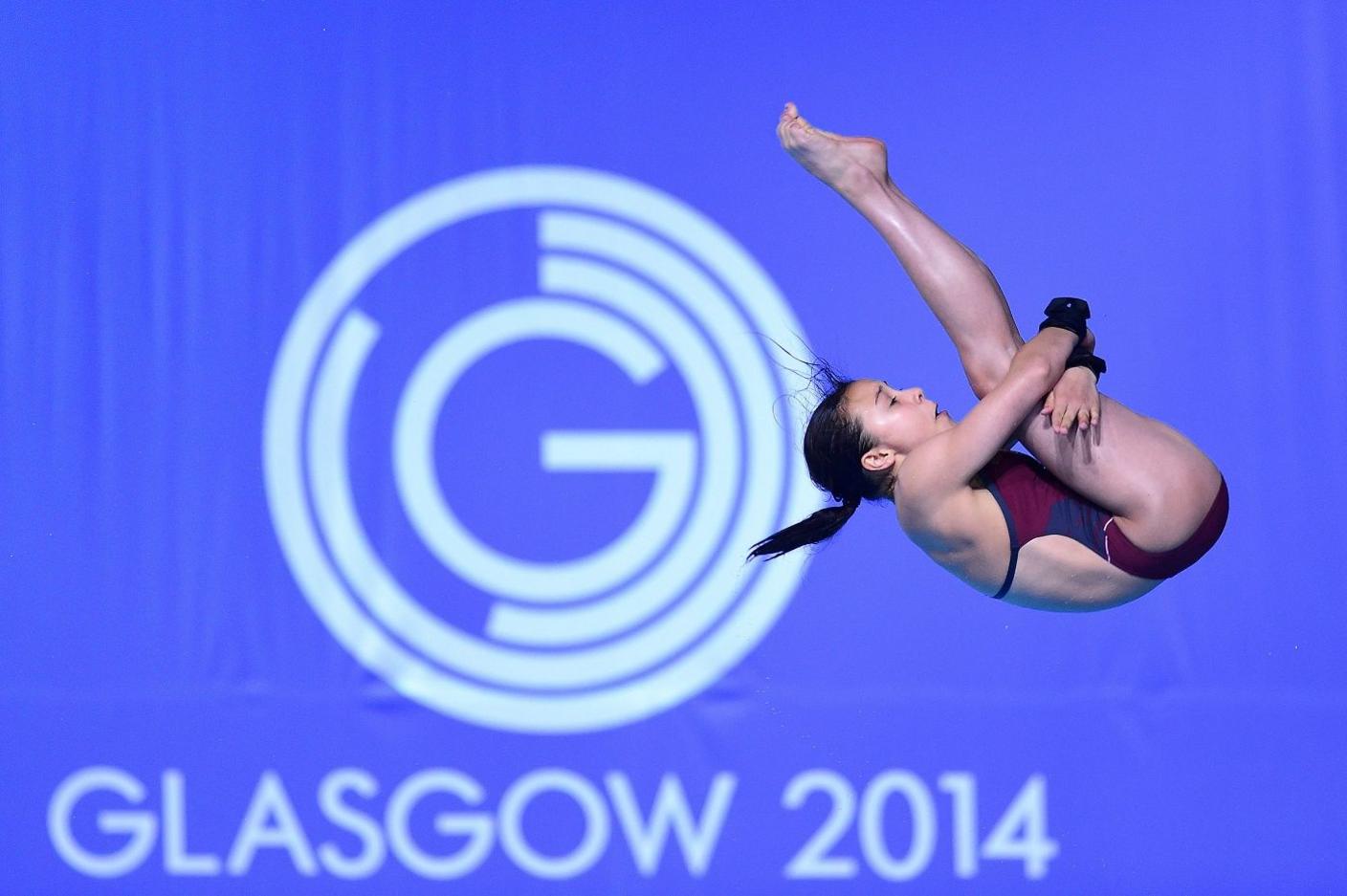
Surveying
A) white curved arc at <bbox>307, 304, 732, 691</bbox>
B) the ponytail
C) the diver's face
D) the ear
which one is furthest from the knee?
white curved arc at <bbox>307, 304, 732, 691</bbox>

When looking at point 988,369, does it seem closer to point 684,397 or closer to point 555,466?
point 684,397

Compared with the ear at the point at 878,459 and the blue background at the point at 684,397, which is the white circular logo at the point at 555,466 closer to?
the blue background at the point at 684,397

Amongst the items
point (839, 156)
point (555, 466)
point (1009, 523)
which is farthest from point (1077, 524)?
point (555, 466)

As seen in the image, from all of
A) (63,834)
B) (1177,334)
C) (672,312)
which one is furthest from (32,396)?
(1177,334)

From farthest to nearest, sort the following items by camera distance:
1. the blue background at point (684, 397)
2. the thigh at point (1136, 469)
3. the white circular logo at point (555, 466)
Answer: the white circular logo at point (555, 466) → the blue background at point (684, 397) → the thigh at point (1136, 469)

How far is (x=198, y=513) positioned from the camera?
14.8ft

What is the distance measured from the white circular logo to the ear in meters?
1.42

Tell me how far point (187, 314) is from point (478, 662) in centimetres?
137

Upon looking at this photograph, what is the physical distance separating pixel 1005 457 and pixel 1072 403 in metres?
0.37

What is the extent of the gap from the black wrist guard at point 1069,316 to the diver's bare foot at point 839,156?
45 cm

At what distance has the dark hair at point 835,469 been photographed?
309cm

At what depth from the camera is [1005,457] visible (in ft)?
→ 10.3

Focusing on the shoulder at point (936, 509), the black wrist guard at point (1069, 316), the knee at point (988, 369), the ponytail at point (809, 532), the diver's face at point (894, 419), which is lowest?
the shoulder at point (936, 509)

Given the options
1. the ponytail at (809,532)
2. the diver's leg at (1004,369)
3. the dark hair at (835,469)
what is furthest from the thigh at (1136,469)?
the ponytail at (809,532)
